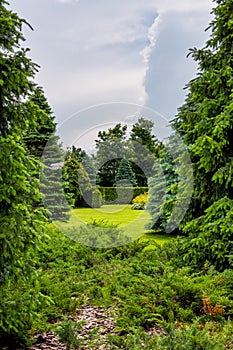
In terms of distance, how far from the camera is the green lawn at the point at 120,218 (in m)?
11.0

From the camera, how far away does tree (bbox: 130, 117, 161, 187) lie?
1213 centimetres

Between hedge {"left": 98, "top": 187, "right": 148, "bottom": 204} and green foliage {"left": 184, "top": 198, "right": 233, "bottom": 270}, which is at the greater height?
hedge {"left": 98, "top": 187, "right": 148, "bottom": 204}

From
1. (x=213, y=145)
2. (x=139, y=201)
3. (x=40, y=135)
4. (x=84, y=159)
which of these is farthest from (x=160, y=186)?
(x=213, y=145)

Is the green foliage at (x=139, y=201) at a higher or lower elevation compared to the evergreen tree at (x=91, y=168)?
lower

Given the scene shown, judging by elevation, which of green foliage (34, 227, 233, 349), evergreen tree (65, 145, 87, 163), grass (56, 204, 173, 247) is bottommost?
green foliage (34, 227, 233, 349)

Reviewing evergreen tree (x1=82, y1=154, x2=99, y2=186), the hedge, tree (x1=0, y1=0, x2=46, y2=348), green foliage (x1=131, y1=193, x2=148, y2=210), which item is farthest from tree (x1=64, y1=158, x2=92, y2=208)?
tree (x1=0, y1=0, x2=46, y2=348)

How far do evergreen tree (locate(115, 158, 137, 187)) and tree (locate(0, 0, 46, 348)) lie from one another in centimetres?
897

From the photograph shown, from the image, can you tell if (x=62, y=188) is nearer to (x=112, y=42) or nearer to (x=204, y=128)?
(x=112, y=42)

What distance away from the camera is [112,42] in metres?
8.45

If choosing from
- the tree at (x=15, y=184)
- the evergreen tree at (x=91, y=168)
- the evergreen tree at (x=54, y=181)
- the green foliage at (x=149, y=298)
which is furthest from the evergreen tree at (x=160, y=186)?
the tree at (x=15, y=184)

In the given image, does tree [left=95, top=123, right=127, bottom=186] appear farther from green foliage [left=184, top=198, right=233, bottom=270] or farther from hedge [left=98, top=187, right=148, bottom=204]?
green foliage [left=184, top=198, right=233, bottom=270]

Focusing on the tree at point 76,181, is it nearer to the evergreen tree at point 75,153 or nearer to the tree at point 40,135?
the evergreen tree at point 75,153

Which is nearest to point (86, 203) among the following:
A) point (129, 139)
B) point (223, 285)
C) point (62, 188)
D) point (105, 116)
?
point (62, 188)

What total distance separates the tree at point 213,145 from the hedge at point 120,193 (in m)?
8.08
